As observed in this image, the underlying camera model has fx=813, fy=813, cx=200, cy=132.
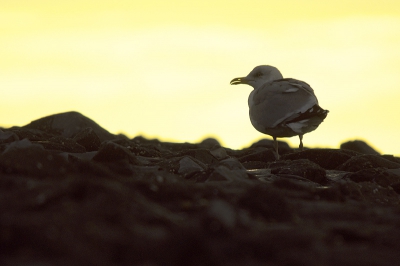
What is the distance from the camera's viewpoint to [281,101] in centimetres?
1160

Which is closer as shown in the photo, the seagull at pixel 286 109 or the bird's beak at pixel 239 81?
the seagull at pixel 286 109

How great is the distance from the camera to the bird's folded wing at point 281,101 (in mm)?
11570

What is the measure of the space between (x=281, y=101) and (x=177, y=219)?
7385 millimetres

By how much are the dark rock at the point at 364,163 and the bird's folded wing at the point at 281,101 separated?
202 centimetres

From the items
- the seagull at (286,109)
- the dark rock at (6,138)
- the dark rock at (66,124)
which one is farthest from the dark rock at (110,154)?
the dark rock at (66,124)

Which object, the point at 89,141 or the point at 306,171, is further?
the point at 89,141

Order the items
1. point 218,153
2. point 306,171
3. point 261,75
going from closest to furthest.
Answer: point 306,171
point 218,153
point 261,75

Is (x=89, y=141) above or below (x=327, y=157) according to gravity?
above

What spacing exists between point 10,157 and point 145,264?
2598 mm

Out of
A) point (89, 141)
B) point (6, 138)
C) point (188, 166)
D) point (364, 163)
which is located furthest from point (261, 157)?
point (6, 138)

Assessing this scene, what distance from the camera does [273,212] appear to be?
486cm

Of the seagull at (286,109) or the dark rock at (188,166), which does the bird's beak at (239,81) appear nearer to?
the seagull at (286,109)

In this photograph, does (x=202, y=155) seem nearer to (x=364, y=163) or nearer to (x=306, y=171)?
(x=364, y=163)

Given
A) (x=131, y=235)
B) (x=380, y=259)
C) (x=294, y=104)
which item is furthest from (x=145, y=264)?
(x=294, y=104)
